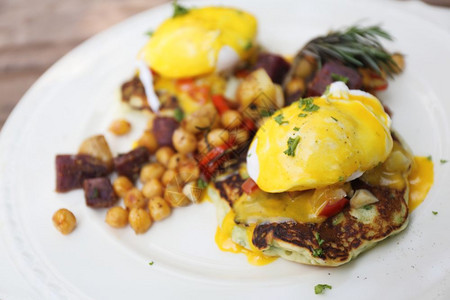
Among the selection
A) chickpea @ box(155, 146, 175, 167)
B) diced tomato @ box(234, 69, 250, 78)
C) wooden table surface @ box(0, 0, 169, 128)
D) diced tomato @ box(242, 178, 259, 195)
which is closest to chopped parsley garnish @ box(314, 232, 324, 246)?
diced tomato @ box(242, 178, 259, 195)

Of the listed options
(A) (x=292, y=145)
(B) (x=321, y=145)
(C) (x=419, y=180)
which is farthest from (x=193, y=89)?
(C) (x=419, y=180)

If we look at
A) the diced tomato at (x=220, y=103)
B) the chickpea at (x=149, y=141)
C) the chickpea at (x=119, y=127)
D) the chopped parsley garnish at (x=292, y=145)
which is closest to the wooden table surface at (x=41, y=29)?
the chickpea at (x=119, y=127)

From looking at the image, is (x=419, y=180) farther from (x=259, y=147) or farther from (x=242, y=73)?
(x=242, y=73)

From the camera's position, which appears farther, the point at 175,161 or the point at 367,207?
the point at 175,161

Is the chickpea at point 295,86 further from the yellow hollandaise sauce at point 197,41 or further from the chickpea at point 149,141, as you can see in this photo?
the chickpea at point 149,141

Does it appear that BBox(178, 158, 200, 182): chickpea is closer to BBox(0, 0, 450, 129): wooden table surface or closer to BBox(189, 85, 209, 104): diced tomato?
BBox(189, 85, 209, 104): diced tomato
